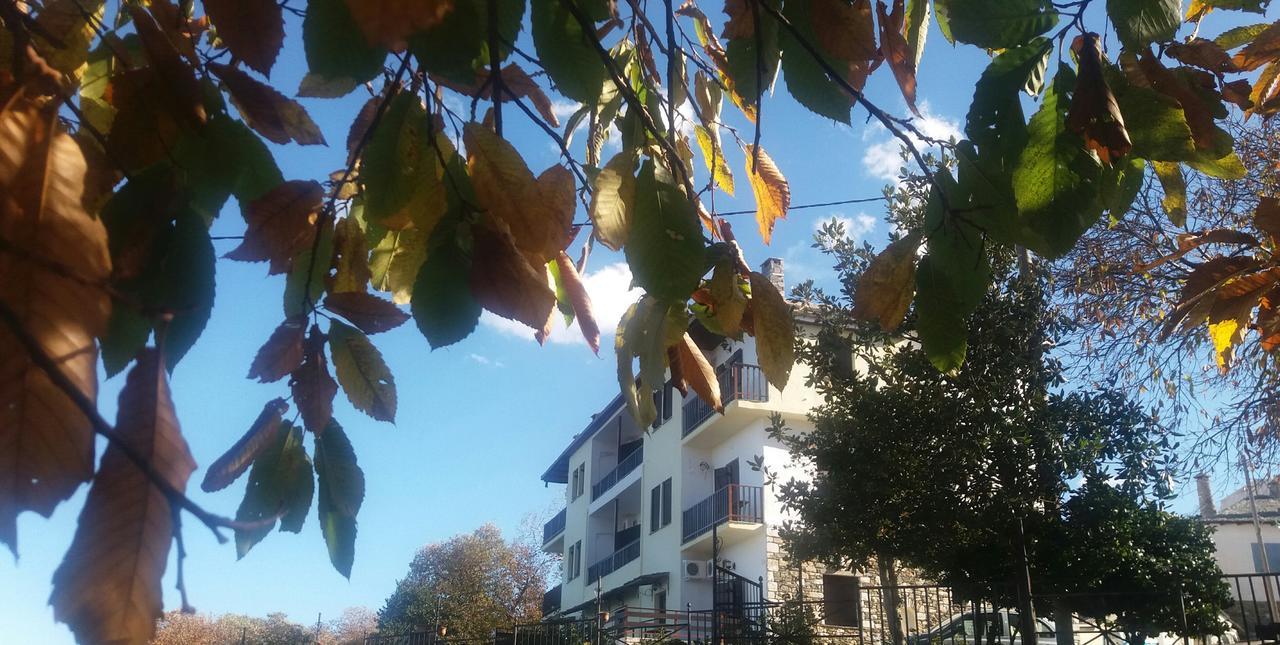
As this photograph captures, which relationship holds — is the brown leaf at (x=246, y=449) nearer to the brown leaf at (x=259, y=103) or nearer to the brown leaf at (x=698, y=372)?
the brown leaf at (x=259, y=103)

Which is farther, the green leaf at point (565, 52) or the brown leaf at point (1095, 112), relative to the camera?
the green leaf at point (565, 52)

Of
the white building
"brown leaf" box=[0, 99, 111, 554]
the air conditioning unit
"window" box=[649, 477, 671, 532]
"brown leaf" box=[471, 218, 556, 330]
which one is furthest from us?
"window" box=[649, 477, 671, 532]

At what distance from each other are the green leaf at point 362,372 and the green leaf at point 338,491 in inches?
1.9

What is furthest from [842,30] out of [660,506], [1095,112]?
[660,506]

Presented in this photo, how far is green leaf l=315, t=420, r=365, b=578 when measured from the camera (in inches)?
44.2

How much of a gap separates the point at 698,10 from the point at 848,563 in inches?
341

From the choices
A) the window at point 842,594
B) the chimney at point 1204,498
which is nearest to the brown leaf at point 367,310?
the chimney at point 1204,498

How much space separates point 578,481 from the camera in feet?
96.6

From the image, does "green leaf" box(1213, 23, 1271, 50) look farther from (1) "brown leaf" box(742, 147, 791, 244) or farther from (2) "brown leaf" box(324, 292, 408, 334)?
(2) "brown leaf" box(324, 292, 408, 334)

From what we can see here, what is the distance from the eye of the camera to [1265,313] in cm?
214

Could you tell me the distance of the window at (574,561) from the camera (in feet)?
90.8

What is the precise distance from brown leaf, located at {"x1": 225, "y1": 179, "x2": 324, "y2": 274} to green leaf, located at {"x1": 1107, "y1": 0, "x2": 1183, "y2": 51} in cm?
98

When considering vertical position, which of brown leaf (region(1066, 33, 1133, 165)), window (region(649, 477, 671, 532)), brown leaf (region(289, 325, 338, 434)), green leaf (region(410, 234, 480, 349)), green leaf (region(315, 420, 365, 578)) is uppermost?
window (region(649, 477, 671, 532))

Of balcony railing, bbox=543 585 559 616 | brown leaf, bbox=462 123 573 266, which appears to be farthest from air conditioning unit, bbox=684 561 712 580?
brown leaf, bbox=462 123 573 266
